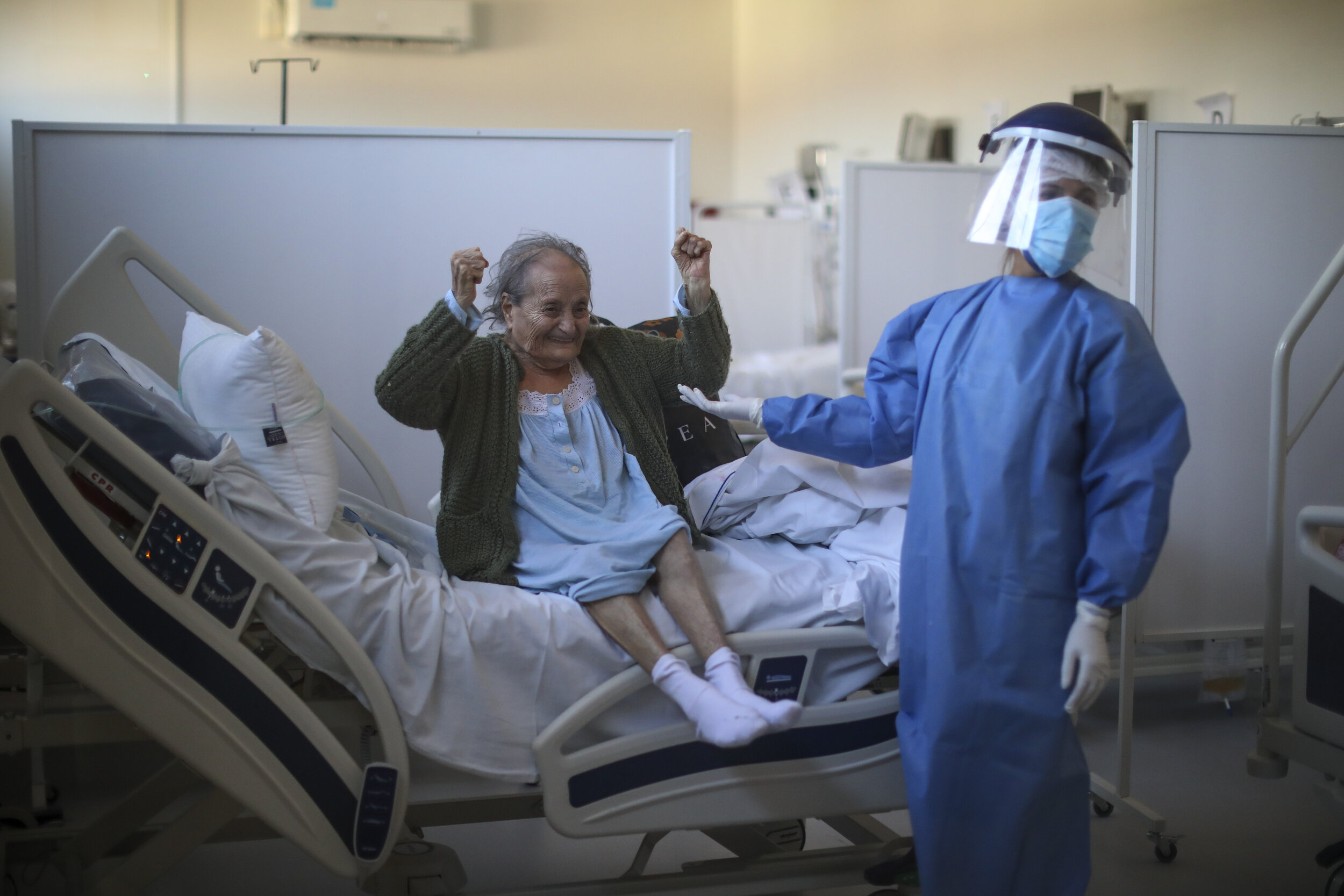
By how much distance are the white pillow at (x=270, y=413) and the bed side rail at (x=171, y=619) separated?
216mm

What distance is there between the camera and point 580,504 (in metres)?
2.02

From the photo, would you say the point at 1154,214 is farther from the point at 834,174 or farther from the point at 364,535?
the point at 834,174

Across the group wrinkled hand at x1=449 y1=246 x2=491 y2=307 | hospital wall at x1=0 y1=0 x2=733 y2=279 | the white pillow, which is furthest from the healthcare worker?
hospital wall at x1=0 y1=0 x2=733 y2=279

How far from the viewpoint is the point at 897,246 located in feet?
13.0

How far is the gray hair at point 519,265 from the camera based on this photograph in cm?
204

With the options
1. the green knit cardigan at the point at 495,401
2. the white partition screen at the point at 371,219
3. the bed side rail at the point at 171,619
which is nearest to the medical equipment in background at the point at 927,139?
the white partition screen at the point at 371,219

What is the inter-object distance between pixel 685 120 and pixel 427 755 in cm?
488

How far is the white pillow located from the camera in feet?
5.78

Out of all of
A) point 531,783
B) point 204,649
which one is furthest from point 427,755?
point 204,649

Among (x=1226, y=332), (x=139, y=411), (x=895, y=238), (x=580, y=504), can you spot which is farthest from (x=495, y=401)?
(x=895, y=238)

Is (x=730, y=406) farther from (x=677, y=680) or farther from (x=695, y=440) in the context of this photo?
(x=677, y=680)

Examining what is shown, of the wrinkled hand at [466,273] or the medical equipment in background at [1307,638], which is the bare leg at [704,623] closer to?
the wrinkled hand at [466,273]

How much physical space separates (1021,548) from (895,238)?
102 inches

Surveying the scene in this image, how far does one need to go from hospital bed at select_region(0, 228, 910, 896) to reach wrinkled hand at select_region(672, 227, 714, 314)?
74cm
